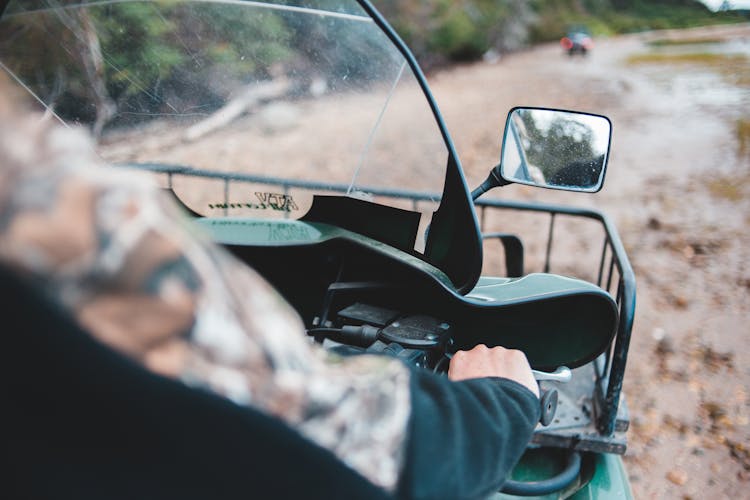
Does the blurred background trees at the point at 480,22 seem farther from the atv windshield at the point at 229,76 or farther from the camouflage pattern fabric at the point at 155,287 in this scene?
the camouflage pattern fabric at the point at 155,287

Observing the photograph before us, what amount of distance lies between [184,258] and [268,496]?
31 cm

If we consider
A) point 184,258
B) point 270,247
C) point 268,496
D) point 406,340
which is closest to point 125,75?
point 270,247

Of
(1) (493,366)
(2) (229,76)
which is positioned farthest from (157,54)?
(1) (493,366)

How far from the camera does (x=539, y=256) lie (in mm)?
7125

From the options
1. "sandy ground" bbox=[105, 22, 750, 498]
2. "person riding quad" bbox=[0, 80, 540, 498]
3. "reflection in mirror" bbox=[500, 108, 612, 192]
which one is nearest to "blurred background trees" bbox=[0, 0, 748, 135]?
"sandy ground" bbox=[105, 22, 750, 498]

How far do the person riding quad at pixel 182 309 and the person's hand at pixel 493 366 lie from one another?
1.41 feet

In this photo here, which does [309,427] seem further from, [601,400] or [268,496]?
[601,400]

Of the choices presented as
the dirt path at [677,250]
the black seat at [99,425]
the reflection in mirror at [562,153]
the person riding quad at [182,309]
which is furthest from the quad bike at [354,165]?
the dirt path at [677,250]

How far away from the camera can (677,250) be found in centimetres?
718

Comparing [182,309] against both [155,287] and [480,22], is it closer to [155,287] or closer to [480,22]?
[155,287]

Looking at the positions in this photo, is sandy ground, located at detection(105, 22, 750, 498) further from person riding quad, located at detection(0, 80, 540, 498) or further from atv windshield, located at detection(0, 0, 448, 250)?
person riding quad, located at detection(0, 80, 540, 498)

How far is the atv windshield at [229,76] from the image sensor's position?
182 cm

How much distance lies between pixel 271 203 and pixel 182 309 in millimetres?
1334

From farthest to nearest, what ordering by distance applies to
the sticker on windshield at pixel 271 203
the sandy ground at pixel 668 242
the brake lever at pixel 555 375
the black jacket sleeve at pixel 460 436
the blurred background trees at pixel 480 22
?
1. the blurred background trees at pixel 480 22
2. the sandy ground at pixel 668 242
3. the sticker on windshield at pixel 271 203
4. the brake lever at pixel 555 375
5. the black jacket sleeve at pixel 460 436
